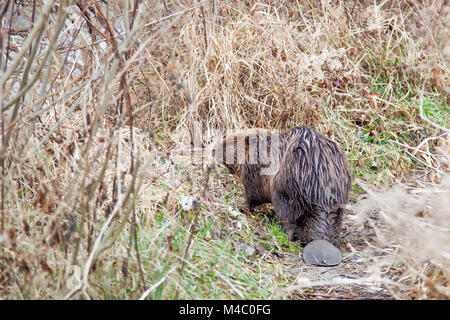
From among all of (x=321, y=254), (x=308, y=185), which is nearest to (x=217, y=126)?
(x=308, y=185)

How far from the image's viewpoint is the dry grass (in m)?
2.36

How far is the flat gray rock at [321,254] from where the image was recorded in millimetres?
3096

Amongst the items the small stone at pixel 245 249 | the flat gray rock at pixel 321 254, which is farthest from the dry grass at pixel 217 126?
the flat gray rock at pixel 321 254

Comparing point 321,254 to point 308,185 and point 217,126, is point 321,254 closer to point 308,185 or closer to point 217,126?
point 308,185

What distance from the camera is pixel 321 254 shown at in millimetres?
3100

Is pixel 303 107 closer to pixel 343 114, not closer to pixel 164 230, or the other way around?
pixel 343 114

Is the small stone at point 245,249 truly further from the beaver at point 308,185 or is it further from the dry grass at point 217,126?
the beaver at point 308,185

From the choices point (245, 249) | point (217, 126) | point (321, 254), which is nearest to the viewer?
point (321, 254)

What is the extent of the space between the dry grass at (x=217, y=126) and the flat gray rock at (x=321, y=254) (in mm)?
138

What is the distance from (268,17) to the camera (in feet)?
15.6

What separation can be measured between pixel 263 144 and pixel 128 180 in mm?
1198

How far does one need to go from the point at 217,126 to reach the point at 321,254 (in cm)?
176

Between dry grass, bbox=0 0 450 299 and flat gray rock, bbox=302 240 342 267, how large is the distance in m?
0.14
